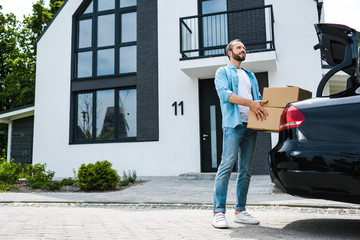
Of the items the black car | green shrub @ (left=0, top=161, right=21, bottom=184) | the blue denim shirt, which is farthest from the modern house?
the black car

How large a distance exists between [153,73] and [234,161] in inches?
307

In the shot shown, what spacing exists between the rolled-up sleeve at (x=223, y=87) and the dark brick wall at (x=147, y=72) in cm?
716

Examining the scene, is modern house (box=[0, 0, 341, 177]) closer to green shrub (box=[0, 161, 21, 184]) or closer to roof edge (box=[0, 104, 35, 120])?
roof edge (box=[0, 104, 35, 120])

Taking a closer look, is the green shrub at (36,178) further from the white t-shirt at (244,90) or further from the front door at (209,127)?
the white t-shirt at (244,90)

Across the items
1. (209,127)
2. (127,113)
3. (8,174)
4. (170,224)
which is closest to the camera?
(170,224)

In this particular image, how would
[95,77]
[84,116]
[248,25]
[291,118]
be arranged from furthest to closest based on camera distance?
[84,116], [95,77], [248,25], [291,118]

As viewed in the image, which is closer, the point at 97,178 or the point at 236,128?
the point at 236,128

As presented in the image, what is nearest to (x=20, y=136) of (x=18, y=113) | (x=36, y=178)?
(x=18, y=113)

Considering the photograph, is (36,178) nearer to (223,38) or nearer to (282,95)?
(282,95)

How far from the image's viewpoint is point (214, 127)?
32.5 ft

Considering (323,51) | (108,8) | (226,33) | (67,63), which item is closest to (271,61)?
(226,33)

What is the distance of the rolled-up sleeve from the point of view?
3230mm

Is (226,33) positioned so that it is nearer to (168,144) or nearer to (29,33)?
(168,144)

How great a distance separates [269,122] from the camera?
312 cm
